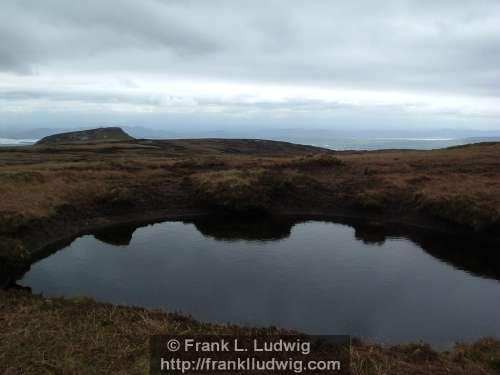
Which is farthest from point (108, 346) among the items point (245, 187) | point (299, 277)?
point (245, 187)

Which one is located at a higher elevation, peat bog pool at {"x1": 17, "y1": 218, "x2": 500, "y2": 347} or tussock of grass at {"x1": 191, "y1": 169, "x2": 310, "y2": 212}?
tussock of grass at {"x1": 191, "y1": 169, "x2": 310, "y2": 212}

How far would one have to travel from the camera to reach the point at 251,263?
40.3m

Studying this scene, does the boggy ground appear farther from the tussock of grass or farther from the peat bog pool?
the peat bog pool

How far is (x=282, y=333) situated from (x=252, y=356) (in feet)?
10.9

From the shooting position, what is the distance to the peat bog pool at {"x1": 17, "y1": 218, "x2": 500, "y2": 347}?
93.7 feet

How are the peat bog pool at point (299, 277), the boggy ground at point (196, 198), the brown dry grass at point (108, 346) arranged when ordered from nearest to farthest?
1. the brown dry grass at point (108, 346)
2. the boggy ground at point (196, 198)
3. the peat bog pool at point (299, 277)

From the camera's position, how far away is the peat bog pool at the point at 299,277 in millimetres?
28562

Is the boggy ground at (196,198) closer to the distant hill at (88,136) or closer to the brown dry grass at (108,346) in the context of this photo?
the brown dry grass at (108,346)

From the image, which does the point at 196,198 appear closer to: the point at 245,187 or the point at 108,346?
the point at 245,187

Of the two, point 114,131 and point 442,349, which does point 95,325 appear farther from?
point 114,131

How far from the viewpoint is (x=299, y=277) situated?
36.2m

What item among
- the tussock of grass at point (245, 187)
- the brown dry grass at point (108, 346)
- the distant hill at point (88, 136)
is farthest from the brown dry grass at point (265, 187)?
the distant hill at point (88, 136)

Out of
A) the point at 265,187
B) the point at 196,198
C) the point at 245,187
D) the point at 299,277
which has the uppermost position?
the point at 245,187

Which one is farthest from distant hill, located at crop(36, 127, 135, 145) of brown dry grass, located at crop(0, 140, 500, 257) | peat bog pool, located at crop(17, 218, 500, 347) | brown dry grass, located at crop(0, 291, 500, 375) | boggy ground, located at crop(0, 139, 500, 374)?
brown dry grass, located at crop(0, 291, 500, 375)
